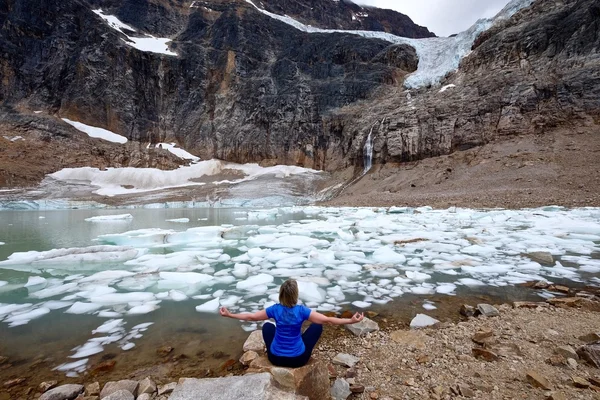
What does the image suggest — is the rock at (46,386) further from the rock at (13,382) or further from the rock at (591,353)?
the rock at (591,353)

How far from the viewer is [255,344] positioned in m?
2.39

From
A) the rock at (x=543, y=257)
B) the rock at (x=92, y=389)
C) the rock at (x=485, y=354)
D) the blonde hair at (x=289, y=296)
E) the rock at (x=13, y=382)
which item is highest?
the blonde hair at (x=289, y=296)

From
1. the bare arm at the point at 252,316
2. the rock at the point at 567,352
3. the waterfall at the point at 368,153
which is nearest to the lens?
the rock at the point at 567,352

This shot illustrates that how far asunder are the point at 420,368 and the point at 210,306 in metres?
2.27

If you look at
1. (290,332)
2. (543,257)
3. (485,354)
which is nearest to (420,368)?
(485,354)

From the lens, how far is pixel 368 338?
8.24ft

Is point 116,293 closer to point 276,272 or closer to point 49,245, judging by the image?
point 276,272

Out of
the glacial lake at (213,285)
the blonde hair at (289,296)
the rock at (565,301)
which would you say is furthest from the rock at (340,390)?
the rock at (565,301)

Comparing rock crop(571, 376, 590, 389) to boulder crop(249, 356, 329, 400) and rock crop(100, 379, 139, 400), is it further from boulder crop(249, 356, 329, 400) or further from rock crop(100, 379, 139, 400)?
rock crop(100, 379, 139, 400)

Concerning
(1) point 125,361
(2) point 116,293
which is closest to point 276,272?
(2) point 116,293

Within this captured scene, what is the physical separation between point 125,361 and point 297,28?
6890 cm

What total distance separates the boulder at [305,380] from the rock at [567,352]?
5.37 feet

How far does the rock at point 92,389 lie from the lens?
1.92 metres

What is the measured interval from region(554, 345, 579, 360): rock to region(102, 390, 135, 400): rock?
110 inches
